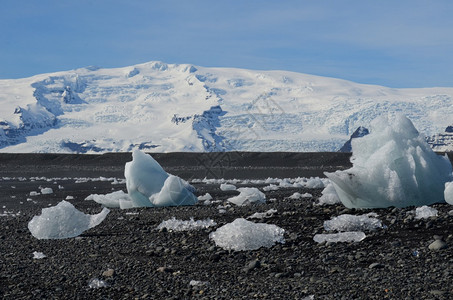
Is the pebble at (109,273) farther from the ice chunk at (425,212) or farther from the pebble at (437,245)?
the ice chunk at (425,212)

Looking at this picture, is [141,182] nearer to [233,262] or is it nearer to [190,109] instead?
[233,262]

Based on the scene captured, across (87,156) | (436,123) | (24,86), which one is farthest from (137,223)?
(24,86)

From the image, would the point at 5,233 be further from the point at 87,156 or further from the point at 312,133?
the point at 312,133

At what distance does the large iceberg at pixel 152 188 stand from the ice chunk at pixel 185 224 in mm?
2766

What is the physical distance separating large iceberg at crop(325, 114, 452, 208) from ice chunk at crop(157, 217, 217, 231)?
1.88 metres

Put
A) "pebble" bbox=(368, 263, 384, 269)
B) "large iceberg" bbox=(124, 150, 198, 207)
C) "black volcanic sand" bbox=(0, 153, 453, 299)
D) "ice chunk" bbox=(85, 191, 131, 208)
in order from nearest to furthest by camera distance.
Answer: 1. "black volcanic sand" bbox=(0, 153, 453, 299)
2. "pebble" bbox=(368, 263, 384, 269)
3. "large iceberg" bbox=(124, 150, 198, 207)
4. "ice chunk" bbox=(85, 191, 131, 208)

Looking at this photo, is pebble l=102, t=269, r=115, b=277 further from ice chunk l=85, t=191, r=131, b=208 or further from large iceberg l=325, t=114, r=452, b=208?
ice chunk l=85, t=191, r=131, b=208

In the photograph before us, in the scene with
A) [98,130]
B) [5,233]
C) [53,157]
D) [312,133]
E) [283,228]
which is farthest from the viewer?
[98,130]

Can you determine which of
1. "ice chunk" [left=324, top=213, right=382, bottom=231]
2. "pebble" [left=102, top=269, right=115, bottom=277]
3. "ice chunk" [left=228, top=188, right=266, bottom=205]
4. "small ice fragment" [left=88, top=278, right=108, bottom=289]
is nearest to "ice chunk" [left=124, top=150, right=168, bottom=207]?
"ice chunk" [left=228, top=188, right=266, bottom=205]

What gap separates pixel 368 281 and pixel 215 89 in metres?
109

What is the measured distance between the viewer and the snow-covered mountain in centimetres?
6353

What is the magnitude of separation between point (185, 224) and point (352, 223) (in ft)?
7.42

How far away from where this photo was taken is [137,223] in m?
8.45

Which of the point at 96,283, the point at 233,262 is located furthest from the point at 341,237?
the point at 96,283
